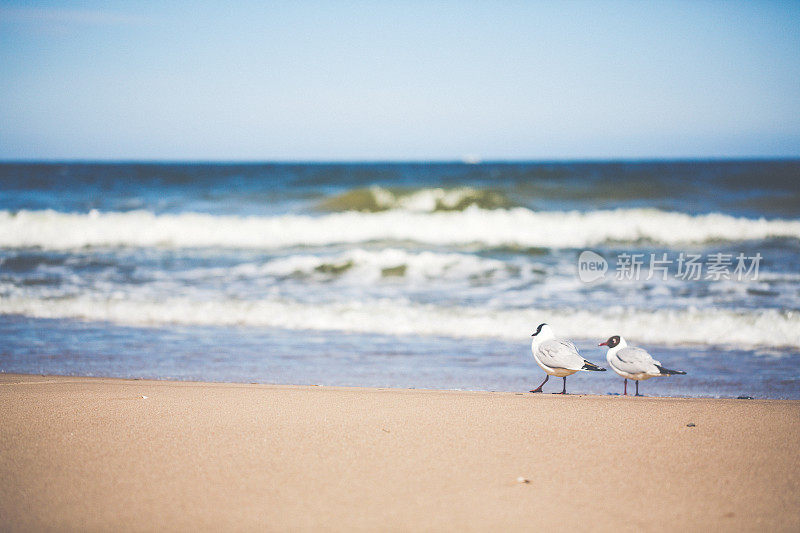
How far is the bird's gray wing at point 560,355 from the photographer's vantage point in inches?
159

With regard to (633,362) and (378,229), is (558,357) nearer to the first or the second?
(633,362)

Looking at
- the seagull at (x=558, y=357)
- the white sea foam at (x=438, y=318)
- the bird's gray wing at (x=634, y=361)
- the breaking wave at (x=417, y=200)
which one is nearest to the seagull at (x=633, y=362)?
the bird's gray wing at (x=634, y=361)

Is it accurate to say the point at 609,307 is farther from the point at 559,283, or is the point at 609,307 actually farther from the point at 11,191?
the point at 11,191

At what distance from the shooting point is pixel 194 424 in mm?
3270

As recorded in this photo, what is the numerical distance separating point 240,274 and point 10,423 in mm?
6240

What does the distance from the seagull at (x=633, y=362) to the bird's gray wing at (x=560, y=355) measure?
0.26 metres

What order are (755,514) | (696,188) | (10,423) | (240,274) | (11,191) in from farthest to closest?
(11,191), (696,188), (240,274), (10,423), (755,514)

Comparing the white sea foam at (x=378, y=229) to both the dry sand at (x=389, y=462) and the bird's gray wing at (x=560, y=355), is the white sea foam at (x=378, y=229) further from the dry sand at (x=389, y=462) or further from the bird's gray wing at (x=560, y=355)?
the dry sand at (x=389, y=462)

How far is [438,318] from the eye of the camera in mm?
6676

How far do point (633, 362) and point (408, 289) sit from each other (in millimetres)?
4509

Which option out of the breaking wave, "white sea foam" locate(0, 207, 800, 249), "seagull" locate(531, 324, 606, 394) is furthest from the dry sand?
the breaking wave

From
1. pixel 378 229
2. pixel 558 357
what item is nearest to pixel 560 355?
pixel 558 357

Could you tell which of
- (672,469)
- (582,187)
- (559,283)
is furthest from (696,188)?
(672,469)

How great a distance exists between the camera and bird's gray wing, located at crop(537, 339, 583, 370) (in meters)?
4.04
